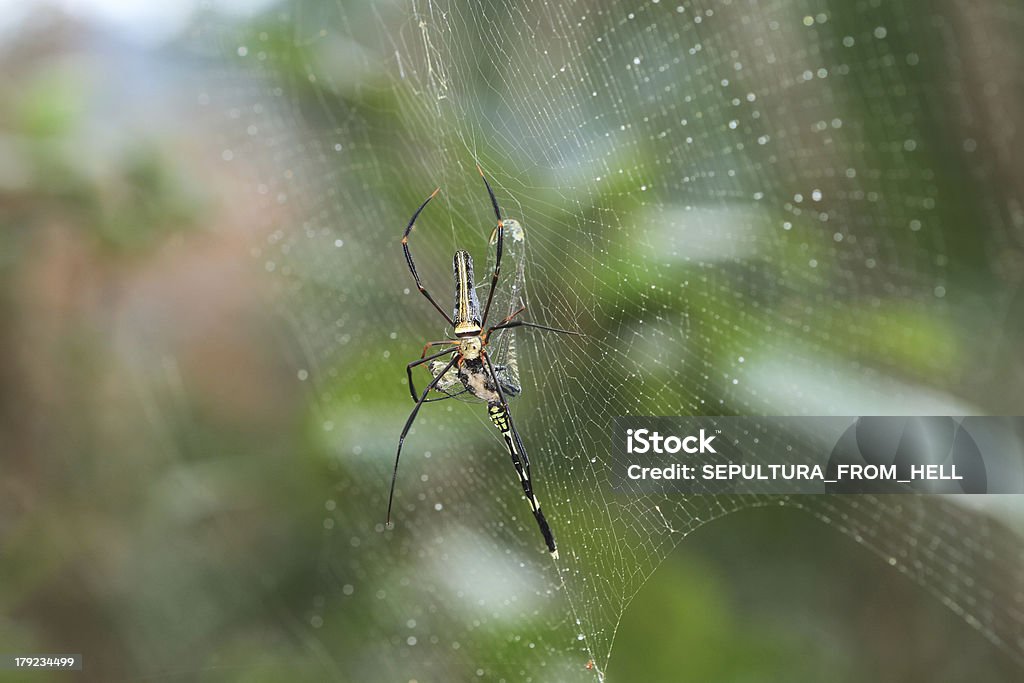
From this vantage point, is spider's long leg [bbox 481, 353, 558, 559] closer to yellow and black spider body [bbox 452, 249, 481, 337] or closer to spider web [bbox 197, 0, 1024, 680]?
yellow and black spider body [bbox 452, 249, 481, 337]

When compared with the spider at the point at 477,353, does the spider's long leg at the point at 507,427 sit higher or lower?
lower

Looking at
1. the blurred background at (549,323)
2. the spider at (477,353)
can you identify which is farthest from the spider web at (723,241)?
the spider at (477,353)

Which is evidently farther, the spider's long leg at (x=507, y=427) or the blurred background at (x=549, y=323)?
the blurred background at (x=549, y=323)

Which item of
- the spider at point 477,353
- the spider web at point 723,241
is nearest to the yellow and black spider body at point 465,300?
the spider at point 477,353

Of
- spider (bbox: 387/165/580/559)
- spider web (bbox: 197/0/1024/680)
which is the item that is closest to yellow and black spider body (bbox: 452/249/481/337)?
spider (bbox: 387/165/580/559)

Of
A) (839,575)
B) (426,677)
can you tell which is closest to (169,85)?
(426,677)

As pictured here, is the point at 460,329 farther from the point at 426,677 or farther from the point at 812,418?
the point at 426,677

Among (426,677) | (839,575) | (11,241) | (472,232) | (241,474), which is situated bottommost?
(426,677)

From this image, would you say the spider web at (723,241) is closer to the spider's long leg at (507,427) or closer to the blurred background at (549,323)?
the blurred background at (549,323)
